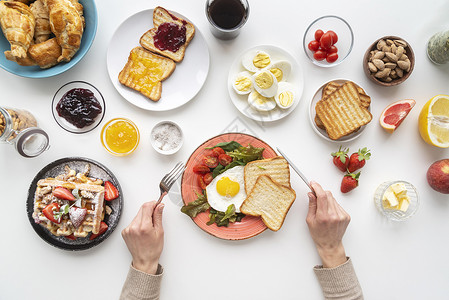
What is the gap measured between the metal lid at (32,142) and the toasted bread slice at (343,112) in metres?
1.87

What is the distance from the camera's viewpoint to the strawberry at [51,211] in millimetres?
1930

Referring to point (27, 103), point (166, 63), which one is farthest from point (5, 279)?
point (166, 63)

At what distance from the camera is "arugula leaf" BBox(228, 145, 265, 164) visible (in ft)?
6.83

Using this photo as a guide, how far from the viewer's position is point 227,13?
2.06 metres

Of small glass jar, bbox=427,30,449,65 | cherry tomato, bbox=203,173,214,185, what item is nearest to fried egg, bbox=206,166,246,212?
cherry tomato, bbox=203,173,214,185

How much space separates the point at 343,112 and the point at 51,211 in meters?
1.95

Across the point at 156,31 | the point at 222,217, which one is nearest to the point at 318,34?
the point at 156,31

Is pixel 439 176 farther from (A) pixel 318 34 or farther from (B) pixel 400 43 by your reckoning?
(A) pixel 318 34

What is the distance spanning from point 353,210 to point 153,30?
6.11ft

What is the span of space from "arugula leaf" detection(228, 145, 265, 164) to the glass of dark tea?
76cm

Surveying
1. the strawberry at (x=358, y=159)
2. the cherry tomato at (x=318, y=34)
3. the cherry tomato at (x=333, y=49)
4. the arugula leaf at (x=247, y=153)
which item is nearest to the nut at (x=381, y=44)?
the cherry tomato at (x=333, y=49)

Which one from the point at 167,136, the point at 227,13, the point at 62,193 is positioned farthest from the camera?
the point at 167,136

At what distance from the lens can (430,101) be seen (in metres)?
2.09

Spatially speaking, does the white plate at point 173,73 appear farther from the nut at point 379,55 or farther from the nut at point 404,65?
the nut at point 404,65
